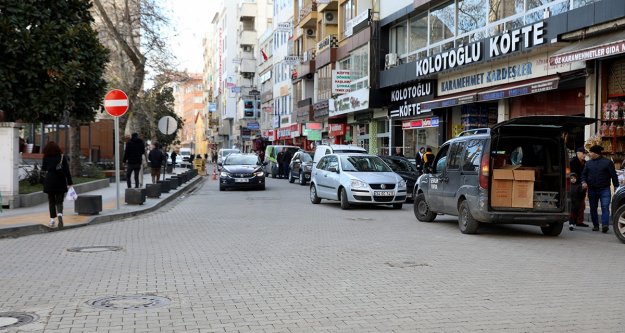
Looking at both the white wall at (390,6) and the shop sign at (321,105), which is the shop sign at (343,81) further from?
the white wall at (390,6)

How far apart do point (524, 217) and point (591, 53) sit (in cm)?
611

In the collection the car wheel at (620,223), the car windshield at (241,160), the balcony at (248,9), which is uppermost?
the balcony at (248,9)

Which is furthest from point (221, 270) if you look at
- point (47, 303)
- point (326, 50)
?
point (326, 50)

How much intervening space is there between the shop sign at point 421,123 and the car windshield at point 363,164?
9.16 meters

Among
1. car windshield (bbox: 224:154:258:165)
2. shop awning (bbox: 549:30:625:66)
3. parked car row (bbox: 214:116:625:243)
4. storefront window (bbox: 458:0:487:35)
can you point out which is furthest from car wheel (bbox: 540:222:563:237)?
car windshield (bbox: 224:154:258:165)

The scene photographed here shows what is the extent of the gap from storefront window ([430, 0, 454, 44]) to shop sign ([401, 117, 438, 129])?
3.46 metres

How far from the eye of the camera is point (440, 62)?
82.6 ft

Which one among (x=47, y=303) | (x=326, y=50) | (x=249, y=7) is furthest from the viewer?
(x=249, y=7)

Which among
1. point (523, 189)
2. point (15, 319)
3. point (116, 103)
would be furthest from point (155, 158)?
point (15, 319)

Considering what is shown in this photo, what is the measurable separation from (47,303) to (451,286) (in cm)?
437

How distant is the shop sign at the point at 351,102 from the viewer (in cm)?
3339

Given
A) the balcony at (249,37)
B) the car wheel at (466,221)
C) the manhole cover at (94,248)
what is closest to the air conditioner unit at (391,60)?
the car wheel at (466,221)

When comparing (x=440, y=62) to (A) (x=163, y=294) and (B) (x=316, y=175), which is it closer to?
(B) (x=316, y=175)

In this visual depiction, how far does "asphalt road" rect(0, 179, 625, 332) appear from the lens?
221 inches
